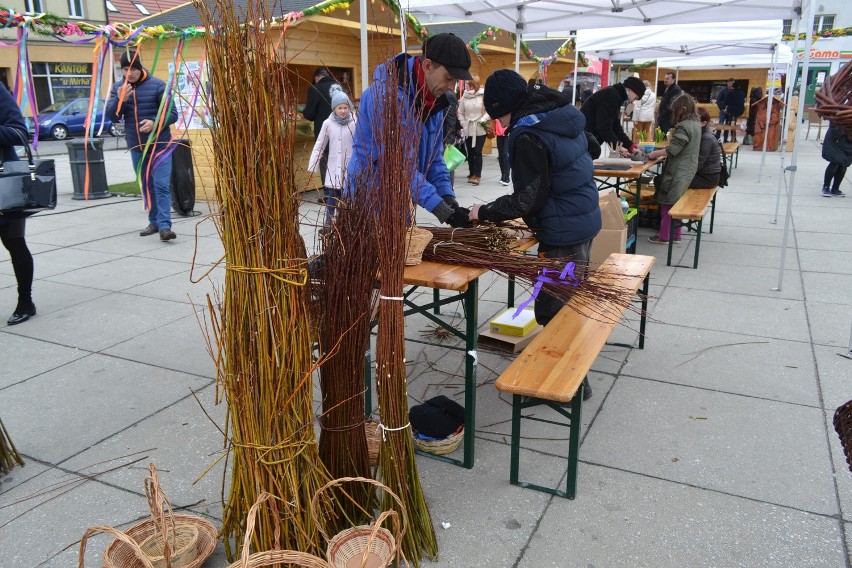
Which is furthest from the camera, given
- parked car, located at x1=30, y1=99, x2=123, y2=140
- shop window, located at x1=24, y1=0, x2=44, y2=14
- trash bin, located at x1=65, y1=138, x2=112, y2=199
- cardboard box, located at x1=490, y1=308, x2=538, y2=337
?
shop window, located at x1=24, y1=0, x2=44, y2=14

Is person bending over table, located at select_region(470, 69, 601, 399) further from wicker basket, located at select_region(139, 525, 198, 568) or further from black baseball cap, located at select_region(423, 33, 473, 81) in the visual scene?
wicker basket, located at select_region(139, 525, 198, 568)

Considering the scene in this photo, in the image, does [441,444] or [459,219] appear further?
[459,219]

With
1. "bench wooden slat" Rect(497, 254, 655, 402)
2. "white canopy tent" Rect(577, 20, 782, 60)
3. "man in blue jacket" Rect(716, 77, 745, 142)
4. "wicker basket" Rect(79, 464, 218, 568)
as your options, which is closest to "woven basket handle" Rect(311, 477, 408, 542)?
"wicker basket" Rect(79, 464, 218, 568)

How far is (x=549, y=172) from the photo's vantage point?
10.5 feet

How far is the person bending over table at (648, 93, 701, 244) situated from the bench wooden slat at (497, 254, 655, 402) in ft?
11.8

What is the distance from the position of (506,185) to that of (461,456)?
855 cm

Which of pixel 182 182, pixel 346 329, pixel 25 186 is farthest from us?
pixel 182 182

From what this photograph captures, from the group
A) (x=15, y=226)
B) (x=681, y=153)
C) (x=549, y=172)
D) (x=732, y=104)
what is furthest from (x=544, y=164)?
(x=732, y=104)

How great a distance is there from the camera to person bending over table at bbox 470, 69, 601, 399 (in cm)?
311

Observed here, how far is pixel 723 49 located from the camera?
45.8 ft

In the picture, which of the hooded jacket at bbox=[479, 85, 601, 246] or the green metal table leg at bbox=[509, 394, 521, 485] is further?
the hooded jacket at bbox=[479, 85, 601, 246]

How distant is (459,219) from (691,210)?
12.6 feet

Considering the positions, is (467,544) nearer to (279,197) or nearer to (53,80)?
(279,197)

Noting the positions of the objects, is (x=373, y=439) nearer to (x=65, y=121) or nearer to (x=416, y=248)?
(x=416, y=248)
